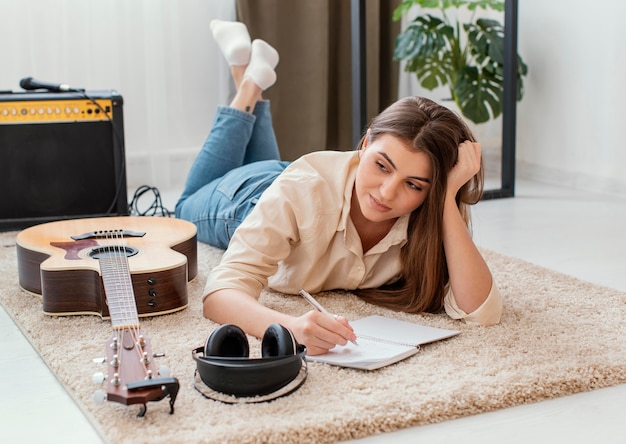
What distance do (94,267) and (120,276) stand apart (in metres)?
0.06

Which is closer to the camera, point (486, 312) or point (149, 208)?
point (486, 312)

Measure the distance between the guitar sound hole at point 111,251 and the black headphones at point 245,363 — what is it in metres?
0.49

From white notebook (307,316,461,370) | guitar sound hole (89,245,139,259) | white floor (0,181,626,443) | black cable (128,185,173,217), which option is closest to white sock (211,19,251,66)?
black cable (128,185,173,217)

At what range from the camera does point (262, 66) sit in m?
2.27

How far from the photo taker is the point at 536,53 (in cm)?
316

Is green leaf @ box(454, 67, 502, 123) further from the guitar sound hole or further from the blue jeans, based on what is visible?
the guitar sound hole

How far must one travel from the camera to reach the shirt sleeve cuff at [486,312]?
4.81 feet

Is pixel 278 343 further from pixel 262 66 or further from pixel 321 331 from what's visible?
pixel 262 66

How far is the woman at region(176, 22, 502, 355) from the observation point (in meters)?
1.43

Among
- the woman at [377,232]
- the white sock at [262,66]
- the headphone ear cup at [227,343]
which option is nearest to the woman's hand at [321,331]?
the woman at [377,232]

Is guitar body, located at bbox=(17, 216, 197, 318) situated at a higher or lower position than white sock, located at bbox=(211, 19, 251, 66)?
lower

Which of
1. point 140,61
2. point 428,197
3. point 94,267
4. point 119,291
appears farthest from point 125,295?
point 140,61

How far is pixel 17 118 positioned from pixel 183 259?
0.90m

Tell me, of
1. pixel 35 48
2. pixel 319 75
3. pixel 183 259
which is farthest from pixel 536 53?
pixel 183 259
